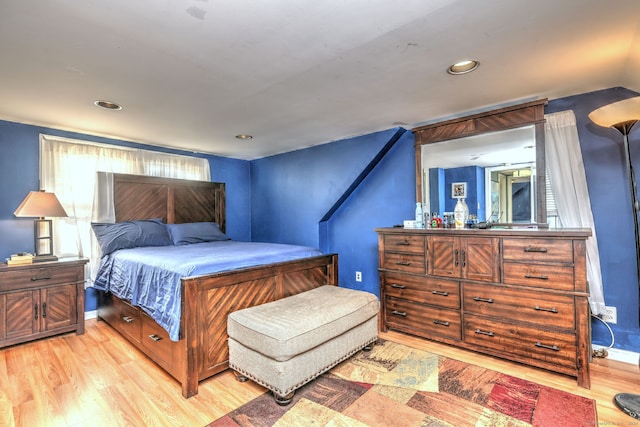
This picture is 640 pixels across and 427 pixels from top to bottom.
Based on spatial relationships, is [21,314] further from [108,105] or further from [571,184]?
[571,184]

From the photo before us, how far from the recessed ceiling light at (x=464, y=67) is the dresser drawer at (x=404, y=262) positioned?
1.52 meters

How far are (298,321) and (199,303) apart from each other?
0.69m

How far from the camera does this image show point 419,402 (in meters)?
1.87

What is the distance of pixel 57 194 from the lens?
3283mm

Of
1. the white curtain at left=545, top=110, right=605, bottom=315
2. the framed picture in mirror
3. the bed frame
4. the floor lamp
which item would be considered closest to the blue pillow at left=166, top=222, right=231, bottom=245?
the bed frame

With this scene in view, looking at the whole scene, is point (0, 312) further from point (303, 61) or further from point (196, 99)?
point (303, 61)

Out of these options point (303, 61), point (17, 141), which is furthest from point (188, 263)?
point (17, 141)

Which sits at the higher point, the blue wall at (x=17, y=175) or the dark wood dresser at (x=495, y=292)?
the blue wall at (x=17, y=175)

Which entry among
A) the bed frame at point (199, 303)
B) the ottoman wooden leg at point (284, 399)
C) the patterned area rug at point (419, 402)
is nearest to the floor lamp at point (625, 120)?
the patterned area rug at point (419, 402)

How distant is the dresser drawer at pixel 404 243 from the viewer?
2.77 meters

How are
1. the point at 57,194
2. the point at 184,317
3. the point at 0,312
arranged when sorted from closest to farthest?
the point at 184,317 < the point at 0,312 < the point at 57,194

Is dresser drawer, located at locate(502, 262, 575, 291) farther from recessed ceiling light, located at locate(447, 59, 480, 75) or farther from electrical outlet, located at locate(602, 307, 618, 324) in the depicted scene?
recessed ceiling light, located at locate(447, 59, 480, 75)

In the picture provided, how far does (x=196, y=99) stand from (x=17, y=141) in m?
2.16

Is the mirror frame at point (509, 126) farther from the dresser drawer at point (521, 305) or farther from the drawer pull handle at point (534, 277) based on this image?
the dresser drawer at point (521, 305)
